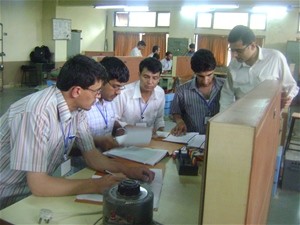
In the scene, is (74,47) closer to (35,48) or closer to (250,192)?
(35,48)

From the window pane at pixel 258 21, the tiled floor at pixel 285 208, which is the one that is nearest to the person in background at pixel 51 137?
the tiled floor at pixel 285 208

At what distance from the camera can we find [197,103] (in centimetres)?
238

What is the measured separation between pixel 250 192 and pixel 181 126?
5.20 feet

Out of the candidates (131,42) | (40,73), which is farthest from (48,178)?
(131,42)

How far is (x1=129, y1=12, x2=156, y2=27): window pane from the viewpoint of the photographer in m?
10.9

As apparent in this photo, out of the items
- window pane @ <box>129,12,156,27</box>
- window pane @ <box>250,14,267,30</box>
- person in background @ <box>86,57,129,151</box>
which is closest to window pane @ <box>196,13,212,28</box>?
window pane @ <box>250,14,267,30</box>

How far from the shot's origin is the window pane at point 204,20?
10.1 metres

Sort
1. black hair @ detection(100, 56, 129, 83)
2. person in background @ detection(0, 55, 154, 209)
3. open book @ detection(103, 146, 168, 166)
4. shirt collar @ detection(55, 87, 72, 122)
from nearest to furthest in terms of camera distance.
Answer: person in background @ detection(0, 55, 154, 209) → shirt collar @ detection(55, 87, 72, 122) → open book @ detection(103, 146, 168, 166) → black hair @ detection(100, 56, 129, 83)

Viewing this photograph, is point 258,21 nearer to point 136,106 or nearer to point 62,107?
point 136,106

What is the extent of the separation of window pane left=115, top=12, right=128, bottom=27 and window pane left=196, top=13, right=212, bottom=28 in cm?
271

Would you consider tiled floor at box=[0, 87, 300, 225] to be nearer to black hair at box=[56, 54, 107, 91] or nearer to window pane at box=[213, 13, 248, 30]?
black hair at box=[56, 54, 107, 91]

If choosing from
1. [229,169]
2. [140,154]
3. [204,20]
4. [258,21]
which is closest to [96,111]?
[140,154]

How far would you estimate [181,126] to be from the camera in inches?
89.7

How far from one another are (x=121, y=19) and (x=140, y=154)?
34.2 ft
